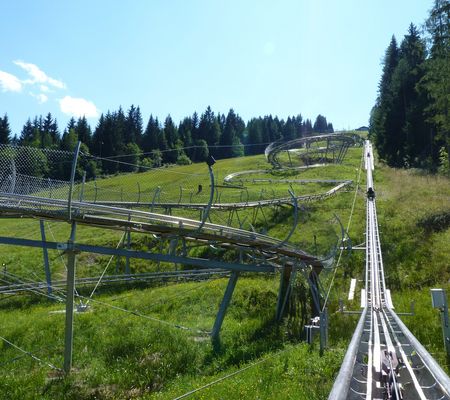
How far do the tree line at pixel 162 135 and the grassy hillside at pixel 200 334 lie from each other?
194 feet

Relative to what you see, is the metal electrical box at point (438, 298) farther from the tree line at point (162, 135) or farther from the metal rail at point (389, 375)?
the tree line at point (162, 135)

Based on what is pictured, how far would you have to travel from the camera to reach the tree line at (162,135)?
88000mm

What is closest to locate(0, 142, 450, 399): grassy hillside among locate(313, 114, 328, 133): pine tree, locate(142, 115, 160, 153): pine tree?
locate(142, 115, 160, 153): pine tree

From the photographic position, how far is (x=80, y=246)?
1077cm

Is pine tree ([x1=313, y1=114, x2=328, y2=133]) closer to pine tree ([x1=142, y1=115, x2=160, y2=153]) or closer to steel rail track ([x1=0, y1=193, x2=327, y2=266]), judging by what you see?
pine tree ([x1=142, y1=115, x2=160, y2=153])

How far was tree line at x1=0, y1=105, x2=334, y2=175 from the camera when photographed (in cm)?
8800

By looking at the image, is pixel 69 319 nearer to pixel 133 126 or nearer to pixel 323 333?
pixel 323 333

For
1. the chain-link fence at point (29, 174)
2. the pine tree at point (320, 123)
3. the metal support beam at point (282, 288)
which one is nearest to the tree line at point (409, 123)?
the metal support beam at point (282, 288)

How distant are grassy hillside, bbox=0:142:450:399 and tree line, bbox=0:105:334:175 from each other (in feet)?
194

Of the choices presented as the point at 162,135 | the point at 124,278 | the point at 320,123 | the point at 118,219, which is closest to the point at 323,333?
the point at 118,219

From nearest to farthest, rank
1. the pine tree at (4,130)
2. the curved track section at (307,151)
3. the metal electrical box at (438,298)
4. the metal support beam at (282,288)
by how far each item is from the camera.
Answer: the metal electrical box at (438,298)
the metal support beam at (282,288)
the curved track section at (307,151)
the pine tree at (4,130)

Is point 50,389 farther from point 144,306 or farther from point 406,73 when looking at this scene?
point 406,73

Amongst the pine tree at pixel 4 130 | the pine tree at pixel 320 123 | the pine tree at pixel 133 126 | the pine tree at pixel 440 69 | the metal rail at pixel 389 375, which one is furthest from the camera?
the pine tree at pixel 320 123

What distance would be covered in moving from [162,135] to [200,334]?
3808 inches
